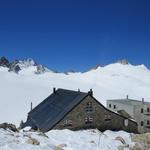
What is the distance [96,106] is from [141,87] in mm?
152344

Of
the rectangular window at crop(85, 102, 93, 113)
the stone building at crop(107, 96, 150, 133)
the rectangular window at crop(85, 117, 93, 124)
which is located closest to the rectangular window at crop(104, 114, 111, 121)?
the rectangular window at crop(85, 117, 93, 124)

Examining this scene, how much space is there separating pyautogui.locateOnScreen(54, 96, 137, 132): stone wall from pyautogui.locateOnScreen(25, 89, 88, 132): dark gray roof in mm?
830

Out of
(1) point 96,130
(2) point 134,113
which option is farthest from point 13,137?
(2) point 134,113

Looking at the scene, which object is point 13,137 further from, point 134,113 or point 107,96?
point 107,96

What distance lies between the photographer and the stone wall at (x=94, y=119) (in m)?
49.0

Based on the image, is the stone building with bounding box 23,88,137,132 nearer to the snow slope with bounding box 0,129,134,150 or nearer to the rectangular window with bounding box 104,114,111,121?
the rectangular window with bounding box 104,114,111,121

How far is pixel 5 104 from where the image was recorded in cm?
12650

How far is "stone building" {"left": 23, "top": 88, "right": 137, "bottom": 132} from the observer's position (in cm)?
4869

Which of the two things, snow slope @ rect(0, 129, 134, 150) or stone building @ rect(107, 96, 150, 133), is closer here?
snow slope @ rect(0, 129, 134, 150)

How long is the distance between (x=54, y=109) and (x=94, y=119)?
7231mm

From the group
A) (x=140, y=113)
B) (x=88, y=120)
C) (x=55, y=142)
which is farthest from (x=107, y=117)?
(x=55, y=142)

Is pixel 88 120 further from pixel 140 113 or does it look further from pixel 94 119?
pixel 140 113

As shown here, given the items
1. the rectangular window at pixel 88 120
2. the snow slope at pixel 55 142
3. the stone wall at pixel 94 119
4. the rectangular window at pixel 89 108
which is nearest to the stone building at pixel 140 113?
the stone wall at pixel 94 119

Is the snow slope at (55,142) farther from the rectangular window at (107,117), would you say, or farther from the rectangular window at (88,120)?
the rectangular window at (107,117)
